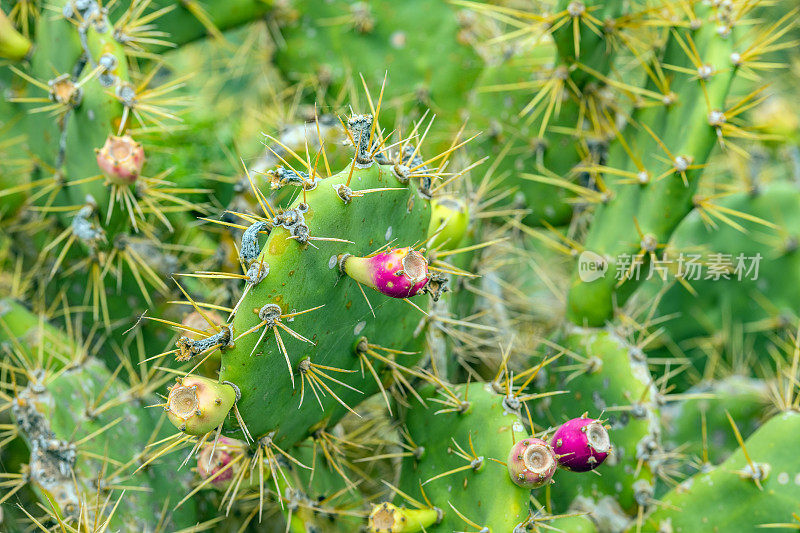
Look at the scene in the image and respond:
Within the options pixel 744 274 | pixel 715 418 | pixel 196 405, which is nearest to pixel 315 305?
pixel 196 405

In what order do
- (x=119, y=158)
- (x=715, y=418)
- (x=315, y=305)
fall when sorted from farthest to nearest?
(x=715, y=418)
(x=119, y=158)
(x=315, y=305)

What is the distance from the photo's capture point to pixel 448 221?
148 cm

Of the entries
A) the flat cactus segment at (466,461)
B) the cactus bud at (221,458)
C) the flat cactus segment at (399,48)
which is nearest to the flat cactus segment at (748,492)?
the flat cactus segment at (466,461)

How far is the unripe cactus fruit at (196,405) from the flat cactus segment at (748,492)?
39.1 inches

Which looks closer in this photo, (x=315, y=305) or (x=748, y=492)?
(x=315, y=305)

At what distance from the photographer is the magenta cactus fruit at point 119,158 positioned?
1.45m

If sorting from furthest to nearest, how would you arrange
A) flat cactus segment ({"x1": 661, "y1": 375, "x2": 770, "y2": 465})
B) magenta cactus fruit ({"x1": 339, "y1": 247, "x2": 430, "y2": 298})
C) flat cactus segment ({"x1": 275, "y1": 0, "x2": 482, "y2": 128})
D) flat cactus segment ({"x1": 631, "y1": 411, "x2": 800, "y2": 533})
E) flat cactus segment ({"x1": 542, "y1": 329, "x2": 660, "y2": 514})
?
1. flat cactus segment ({"x1": 275, "y1": 0, "x2": 482, "y2": 128})
2. flat cactus segment ({"x1": 661, "y1": 375, "x2": 770, "y2": 465})
3. flat cactus segment ({"x1": 542, "y1": 329, "x2": 660, "y2": 514})
4. flat cactus segment ({"x1": 631, "y1": 411, "x2": 800, "y2": 533})
5. magenta cactus fruit ({"x1": 339, "y1": 247, "x2": 430, "y2": 298})

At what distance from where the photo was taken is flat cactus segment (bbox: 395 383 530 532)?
1232mm

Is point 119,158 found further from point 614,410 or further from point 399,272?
point 614,410

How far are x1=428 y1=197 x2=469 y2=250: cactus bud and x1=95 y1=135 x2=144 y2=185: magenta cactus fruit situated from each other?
607mm

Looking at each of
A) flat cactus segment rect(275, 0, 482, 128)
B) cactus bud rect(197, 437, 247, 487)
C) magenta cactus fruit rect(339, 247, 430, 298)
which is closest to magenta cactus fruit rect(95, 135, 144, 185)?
cactus bud rect(197, 437, 247, 487)

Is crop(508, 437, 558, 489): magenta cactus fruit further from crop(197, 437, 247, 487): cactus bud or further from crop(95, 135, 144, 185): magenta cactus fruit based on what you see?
crop(95, 135, 144, 185): magenta cactus fruit

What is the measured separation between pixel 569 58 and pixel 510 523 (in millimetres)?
1175

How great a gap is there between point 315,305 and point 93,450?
2.36 feet
